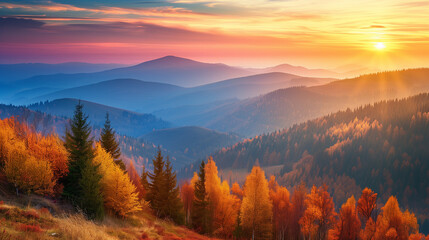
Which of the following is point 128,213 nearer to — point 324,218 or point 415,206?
point 324,218

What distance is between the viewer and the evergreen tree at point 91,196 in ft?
122

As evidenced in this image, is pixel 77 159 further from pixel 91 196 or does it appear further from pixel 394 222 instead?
pixel 394 222

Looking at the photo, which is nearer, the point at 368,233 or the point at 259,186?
the point at 259,186

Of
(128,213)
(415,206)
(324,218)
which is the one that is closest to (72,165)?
(128,213)

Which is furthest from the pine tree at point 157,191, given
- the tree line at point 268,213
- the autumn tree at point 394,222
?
the autumn tree at point 394,222

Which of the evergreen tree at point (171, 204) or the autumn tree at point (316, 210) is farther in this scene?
the autumn tree at point (316, 210)

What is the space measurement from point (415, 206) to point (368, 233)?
147 meters

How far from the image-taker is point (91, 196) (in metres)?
37.6

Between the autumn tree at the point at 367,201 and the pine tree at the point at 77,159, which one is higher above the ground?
the pine tree at the point at 77,159

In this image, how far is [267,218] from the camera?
65000 mm

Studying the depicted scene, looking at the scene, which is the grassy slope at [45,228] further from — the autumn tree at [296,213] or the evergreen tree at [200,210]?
the autumn tree at [296,213]

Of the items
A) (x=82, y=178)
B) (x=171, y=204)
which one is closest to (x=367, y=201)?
(x=171, y=204)

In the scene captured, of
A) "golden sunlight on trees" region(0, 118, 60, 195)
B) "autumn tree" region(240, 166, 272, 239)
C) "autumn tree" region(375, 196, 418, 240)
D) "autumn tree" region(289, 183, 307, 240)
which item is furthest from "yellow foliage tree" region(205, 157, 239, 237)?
"autumn tree" region(375, 196, 418, 240)

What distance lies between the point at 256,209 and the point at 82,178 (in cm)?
3711
